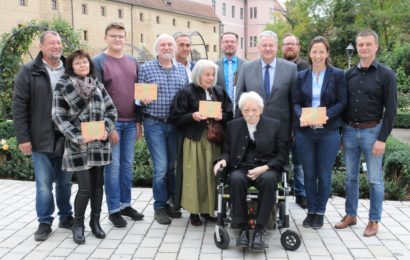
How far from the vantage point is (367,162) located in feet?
16.1

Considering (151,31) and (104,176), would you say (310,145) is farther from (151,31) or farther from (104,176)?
(151,31)

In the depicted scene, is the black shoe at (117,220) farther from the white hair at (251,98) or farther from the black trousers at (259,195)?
the white hair at (251,98)

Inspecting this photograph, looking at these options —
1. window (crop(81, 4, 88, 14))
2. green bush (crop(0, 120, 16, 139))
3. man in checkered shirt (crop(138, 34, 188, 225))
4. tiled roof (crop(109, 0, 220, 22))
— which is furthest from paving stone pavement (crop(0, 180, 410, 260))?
tiled roof (crop(109, 0, 220, 22))

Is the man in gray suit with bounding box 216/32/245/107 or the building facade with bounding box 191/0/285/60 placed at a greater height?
the building facade with bounding box 191/0/285/60

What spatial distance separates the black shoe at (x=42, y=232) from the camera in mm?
4797

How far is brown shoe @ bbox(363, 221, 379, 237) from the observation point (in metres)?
4.90

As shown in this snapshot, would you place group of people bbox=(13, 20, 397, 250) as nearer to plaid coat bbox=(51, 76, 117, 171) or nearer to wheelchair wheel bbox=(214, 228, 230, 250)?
plaid coat bbox=(51, 76, 117, 171)

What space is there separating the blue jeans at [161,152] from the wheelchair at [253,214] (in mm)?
936

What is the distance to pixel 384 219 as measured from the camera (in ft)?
18.0

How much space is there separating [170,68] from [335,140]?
2.04 meters

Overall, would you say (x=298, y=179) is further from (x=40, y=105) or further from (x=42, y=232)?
(x=40, y=105)

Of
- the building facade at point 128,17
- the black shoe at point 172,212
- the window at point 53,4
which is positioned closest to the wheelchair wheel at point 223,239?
the black shoe at point 172,212

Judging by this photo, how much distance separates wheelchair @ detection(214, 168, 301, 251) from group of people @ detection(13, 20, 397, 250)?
0.35ft

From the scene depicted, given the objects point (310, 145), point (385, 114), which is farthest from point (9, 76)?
point (385, 114)
